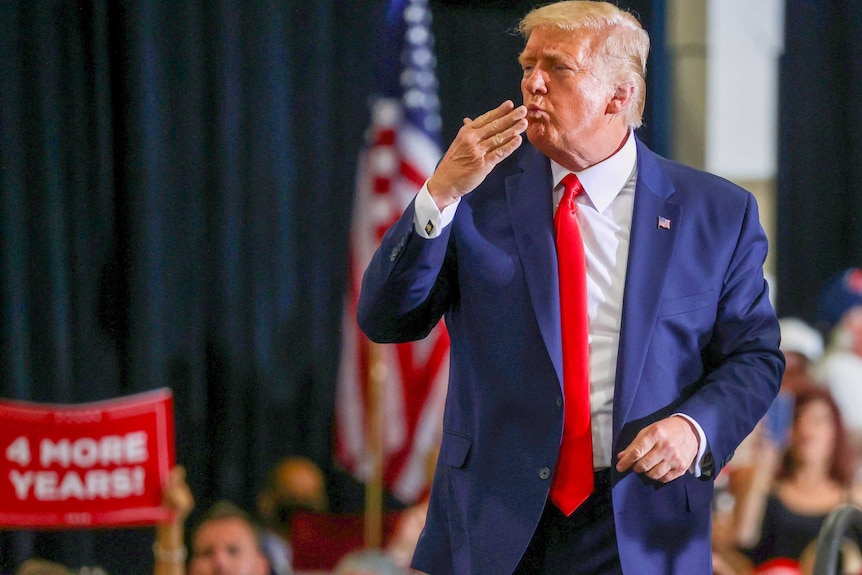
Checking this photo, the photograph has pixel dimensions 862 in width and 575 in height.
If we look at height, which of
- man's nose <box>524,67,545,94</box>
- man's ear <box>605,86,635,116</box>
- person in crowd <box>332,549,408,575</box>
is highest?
man's nose <box>524,67,545,94</box>

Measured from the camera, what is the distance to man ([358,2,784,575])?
1575mm

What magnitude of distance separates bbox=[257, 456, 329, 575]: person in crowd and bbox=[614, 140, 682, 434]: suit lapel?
2882 mm

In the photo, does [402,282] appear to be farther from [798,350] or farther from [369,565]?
[798,350]

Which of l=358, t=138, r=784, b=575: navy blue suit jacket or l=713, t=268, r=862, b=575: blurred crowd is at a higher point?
l=358, t=138, r=784, b=575: navy blue suit jacket

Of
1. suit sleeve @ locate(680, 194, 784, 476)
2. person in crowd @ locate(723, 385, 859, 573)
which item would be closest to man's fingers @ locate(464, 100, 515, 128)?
suit sleeve @ locate(680, 194, 784, 476)

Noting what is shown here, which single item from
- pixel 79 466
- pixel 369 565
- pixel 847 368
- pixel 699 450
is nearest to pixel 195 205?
pixel 79 466

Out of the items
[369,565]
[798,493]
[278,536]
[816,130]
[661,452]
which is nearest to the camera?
[661,452]

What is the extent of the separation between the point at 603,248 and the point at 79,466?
9.94 feet

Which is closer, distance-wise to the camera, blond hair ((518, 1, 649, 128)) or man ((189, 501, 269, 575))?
blond hair ((518, 1, 649, 128))

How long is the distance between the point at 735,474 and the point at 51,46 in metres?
3.12

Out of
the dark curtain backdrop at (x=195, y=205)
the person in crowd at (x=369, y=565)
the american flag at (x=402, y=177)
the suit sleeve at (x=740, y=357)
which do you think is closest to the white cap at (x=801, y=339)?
the dark curtain backdrop at (x=195, y=205)

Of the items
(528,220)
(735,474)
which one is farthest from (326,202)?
(528,220)

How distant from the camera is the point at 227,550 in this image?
4102mm

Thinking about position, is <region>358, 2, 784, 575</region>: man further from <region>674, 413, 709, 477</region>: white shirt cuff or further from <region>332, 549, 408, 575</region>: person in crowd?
<region>332, 549, 408, 575</region>: person in crowd
